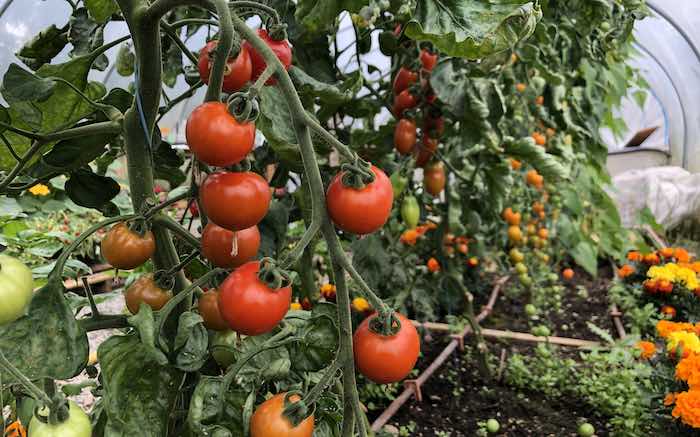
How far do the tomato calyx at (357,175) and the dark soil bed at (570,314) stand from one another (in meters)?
2.18

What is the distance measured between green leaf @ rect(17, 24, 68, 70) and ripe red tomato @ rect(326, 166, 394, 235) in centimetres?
64

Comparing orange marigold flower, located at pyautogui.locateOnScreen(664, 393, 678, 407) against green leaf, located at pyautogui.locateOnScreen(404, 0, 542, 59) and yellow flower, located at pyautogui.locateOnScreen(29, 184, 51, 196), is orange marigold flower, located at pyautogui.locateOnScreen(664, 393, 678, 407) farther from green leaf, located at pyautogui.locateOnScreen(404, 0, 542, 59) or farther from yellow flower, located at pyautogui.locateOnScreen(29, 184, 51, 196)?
yellow flower, located at pyautogui.locateOnScreen(29, 184, 51, 196)

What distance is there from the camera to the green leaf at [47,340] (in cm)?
58

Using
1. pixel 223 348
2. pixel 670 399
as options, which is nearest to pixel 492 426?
pixel 670 399

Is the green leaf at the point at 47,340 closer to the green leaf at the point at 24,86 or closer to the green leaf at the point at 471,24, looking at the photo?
the green leaf at the point at 24,86

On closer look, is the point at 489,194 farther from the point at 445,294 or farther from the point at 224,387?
the point at 224,387

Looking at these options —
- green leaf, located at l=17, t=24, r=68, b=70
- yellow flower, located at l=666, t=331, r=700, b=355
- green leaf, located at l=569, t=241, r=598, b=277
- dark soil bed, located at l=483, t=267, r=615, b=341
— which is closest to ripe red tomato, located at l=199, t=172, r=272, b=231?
green leaf, located at l=17, t=24, r=68, b=70

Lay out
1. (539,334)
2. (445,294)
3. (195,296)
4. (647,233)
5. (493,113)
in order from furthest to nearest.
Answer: (647,233), (539,334), (445,294), (493,113), (195,296)

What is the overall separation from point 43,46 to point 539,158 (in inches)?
43.5

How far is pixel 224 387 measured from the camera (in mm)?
552

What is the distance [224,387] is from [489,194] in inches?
47.9

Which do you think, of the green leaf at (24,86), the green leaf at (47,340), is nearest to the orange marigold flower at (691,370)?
the green leaf at (47,340)

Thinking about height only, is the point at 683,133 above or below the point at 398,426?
below

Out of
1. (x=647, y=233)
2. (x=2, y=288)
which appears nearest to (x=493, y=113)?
(x=2, y=288)
